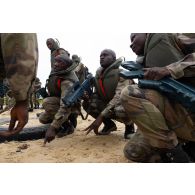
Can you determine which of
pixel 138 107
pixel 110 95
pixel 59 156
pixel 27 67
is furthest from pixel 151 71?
pixel 110 95

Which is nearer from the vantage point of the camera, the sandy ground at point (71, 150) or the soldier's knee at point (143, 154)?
the soldier's knee at point (143, 154)

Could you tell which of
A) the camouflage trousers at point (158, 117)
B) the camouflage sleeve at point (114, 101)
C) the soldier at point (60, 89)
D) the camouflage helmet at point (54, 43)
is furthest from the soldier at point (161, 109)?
the camouflage helmet at point (54, 43)

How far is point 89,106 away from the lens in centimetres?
456

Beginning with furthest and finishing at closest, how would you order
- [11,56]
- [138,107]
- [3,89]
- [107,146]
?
[3,89] → [107,146] → [138,107] → [11,56]

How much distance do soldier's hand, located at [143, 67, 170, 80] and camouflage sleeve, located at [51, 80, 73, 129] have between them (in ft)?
5.51

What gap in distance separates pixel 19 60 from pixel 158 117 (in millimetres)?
1102

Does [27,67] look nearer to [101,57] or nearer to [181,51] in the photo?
[181,51]

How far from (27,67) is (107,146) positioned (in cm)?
191

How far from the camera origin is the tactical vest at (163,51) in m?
2.71

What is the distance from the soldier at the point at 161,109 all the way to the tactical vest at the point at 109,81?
4.83ft

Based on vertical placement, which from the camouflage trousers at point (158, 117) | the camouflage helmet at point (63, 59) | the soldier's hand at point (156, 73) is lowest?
the camouflage trousers at point (158, 117)

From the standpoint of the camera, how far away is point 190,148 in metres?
2.89

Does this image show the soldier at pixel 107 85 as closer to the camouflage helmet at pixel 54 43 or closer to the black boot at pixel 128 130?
the black boot at pixel 128 130

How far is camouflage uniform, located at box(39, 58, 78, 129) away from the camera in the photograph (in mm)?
4083
